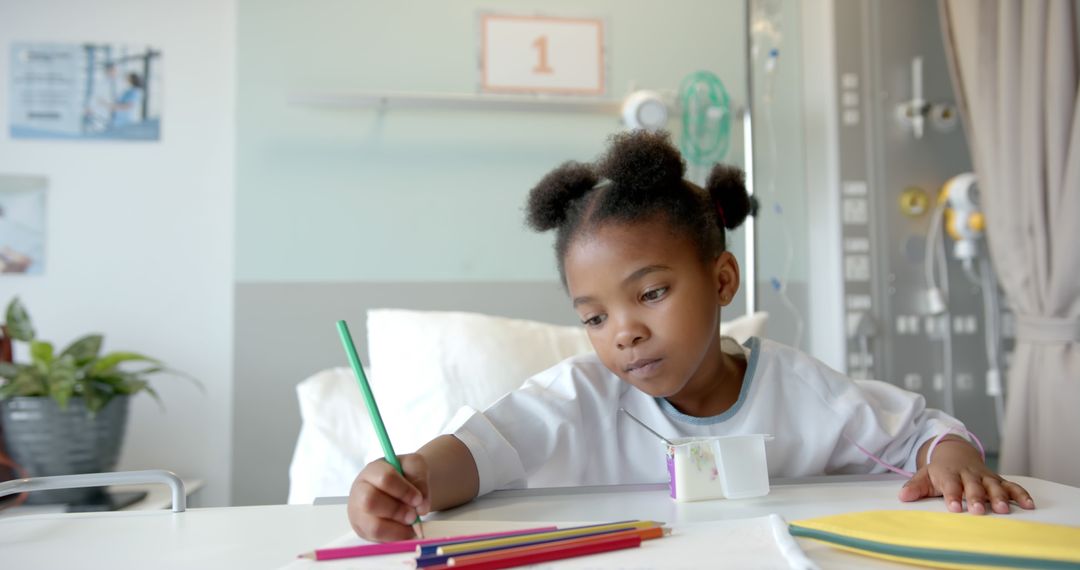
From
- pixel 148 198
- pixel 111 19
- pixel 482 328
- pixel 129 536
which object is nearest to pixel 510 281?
pixel 482 328

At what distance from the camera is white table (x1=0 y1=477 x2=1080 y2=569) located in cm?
61

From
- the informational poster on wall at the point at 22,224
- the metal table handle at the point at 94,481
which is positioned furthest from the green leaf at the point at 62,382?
the metal table handle at the point at 94,481

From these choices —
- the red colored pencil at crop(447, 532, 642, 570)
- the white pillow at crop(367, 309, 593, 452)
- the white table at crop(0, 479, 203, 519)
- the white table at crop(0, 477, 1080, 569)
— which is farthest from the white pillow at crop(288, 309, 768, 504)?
the red colored pencil at crop(447, 532, 642, 570)

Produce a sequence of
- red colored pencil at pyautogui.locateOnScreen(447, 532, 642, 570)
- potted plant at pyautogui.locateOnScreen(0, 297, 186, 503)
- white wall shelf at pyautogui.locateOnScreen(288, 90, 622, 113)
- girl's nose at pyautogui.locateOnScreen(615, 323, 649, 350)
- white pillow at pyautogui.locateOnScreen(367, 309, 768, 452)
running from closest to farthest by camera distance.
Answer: red colored pencil at pyautogui.locateOnScreen(447, 532, 642, 570), girl's nose at pyautogui.locateOnScreen(615, 323, 649, 350), white pillow at pyautogui.locateOnScreen(367, 309, 768, 452), potted plant at pyautogui.locateOnScreen(0, 297, 186, 503), white wall shelf at pyautogui.locateOnScreen(288, 90, 622, 113)

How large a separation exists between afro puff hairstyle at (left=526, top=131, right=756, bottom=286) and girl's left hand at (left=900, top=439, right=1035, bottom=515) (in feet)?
1.26

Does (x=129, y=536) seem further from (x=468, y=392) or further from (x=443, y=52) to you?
(x=443, y=52)

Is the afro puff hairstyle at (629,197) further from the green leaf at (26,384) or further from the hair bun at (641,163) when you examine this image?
the green leaf at (26,384)

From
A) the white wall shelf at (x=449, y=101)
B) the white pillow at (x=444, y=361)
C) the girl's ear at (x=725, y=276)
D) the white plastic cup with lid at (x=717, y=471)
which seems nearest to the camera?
the white plastic cup with lid at (x=717, y=471)

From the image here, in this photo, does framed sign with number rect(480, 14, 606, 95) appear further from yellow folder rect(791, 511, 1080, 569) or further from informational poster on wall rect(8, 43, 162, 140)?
yellow folder rect(791, 511, 1080, 569)

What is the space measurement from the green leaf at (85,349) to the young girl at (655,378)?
51.5 inches

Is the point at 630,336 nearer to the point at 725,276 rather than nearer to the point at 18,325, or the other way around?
the point at 725,276

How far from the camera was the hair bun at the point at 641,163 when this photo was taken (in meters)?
1.05

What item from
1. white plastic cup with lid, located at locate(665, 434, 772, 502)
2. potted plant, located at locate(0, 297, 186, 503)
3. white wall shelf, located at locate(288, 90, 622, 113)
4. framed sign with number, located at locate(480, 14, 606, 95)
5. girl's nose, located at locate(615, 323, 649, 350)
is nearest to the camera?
white plastic cup with lid, located at locate(665, 434, 772, 502)

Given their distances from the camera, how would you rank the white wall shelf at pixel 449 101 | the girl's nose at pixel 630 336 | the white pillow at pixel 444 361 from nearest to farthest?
the girl's nose at pixel 630 336 → the white pillow at pixel 444 361 → the white wall shelf at pixel 449 101
